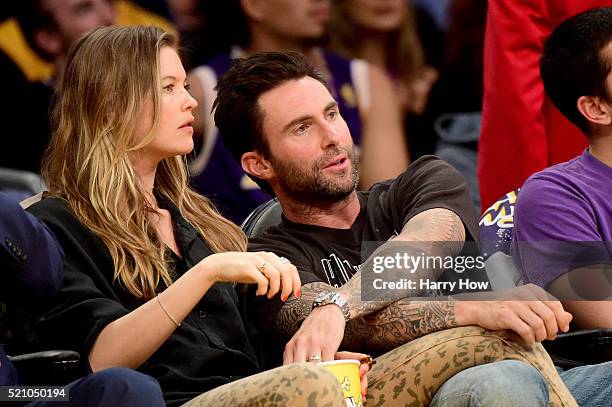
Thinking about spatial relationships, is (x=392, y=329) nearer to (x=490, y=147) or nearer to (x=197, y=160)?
(x=490, y=147)

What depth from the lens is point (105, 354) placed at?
2701 millimetres

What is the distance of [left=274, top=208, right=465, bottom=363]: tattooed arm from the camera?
284 cm

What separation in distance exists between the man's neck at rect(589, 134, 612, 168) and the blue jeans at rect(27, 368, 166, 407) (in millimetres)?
1483

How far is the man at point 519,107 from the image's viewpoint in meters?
4.14

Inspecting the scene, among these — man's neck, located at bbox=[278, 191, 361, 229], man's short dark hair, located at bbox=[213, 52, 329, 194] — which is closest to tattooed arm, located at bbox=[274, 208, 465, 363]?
man's neck, located at bbox=[278, 191, 361, 229]

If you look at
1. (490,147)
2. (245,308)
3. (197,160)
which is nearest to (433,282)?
(245,308)

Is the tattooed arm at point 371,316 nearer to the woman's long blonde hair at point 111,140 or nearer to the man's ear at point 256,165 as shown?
the woman's long blonde hair at point 111,140

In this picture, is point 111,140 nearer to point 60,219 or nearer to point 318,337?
point 60,219

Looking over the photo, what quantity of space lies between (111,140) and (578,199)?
117 cm

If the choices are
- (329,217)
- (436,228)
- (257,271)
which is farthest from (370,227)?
(257,271)

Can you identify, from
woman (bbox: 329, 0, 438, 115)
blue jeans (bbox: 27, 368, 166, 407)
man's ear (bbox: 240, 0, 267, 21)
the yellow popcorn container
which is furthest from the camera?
woman (bbox: 329, 0, 438, 115)

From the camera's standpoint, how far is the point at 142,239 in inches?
117

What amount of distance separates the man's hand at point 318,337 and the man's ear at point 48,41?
2436mm

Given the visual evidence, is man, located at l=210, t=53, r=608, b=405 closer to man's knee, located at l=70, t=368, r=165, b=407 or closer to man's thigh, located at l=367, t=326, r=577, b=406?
man's thigh, located at l=367, t=326, r=577, b=406
